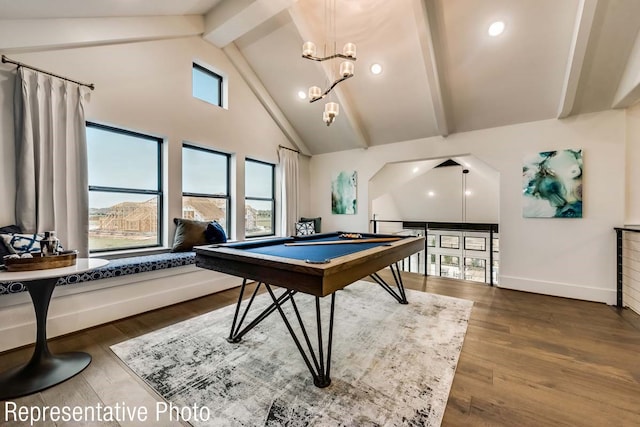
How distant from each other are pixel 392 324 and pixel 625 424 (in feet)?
4.92

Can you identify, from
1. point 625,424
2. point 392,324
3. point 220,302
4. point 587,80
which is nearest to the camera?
point 625,424

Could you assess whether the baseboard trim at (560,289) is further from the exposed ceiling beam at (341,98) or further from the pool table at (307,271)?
the exposed ceiling beam at (341,98)

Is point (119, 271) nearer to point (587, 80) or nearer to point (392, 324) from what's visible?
point (392, 324)

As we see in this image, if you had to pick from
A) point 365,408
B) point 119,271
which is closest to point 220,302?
point 119,271

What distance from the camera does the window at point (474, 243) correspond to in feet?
28.7

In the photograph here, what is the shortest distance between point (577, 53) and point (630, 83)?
621 mm

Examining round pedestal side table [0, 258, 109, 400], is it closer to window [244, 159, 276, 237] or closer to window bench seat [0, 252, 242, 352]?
window bench seat [0, 252, 242, 352]

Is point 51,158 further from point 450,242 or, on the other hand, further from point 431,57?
point 450,242

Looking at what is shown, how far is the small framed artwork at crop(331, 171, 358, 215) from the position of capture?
17.7ft

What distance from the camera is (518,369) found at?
184cm

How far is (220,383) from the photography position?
1.68m

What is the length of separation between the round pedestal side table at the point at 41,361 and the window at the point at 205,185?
214 cm

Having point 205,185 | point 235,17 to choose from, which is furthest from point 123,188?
point 235,17

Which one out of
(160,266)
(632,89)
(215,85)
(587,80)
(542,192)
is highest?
(215,85)
